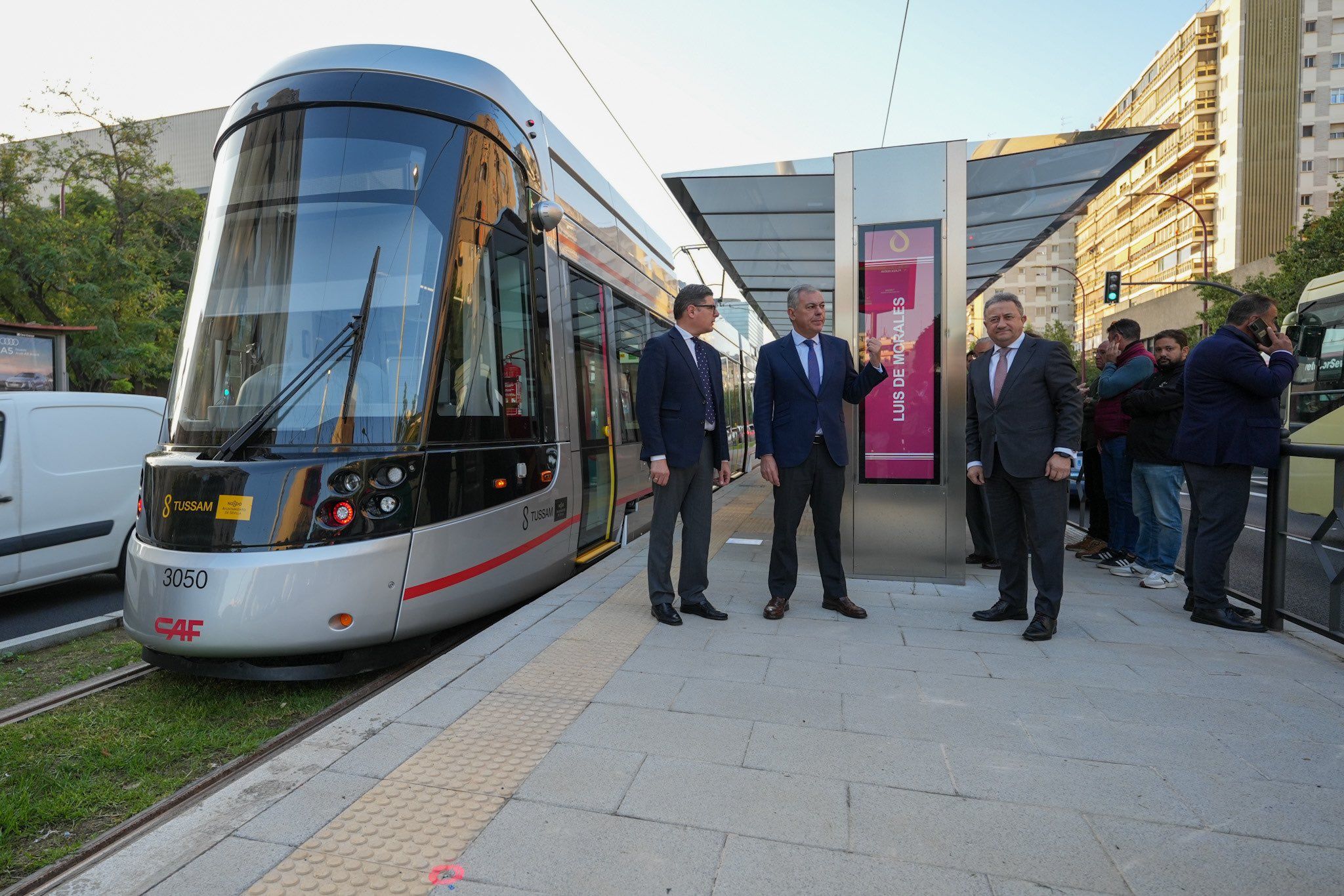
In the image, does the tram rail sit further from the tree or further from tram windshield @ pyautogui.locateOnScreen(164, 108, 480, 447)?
the tree

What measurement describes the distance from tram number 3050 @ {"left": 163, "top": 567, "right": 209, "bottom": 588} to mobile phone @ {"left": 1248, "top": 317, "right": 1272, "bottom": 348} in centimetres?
582

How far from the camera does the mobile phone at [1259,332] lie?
4.73 metres

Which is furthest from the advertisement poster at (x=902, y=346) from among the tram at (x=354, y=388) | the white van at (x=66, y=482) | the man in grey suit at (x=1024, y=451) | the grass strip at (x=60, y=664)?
the white van at (x=66, y=482)

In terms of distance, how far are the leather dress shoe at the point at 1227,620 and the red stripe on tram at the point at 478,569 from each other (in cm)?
401

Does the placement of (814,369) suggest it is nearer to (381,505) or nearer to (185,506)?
(381,505)

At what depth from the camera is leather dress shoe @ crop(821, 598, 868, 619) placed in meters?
4.76

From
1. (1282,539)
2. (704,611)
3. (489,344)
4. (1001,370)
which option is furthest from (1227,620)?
(489,344)

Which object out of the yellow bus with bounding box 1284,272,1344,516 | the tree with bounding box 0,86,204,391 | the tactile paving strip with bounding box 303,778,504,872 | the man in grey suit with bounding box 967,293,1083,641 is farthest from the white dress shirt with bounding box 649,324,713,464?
the tree with bounding box 0,86,204,391

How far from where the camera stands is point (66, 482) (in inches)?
247

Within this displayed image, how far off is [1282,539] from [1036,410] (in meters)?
1.67

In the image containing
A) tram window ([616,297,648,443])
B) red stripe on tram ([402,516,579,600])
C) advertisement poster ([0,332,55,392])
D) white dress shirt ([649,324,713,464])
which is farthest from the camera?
advertisement poster ([0,332,55,392])

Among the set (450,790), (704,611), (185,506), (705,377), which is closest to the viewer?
(450,790)

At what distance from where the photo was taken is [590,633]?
4359 millimetres

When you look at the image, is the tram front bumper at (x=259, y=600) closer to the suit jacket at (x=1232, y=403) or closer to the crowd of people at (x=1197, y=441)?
the crowd of people at (x=1197, y=441)
